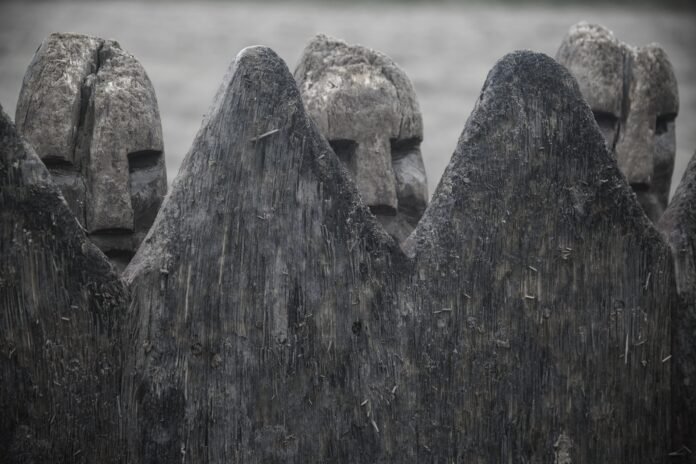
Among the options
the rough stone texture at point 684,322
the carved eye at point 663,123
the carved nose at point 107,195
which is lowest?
the rough stone texture at point 684,322

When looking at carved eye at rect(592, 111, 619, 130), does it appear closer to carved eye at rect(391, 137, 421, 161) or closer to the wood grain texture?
carved eye at rect(391, 137, 421, 161)

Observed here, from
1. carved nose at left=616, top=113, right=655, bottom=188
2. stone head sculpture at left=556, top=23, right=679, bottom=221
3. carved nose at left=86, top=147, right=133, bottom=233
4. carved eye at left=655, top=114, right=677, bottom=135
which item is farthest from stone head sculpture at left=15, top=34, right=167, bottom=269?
carved eye at left=655, top=114, right=677, bottom=135

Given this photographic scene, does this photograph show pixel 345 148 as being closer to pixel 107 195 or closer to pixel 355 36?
pixel 107 195

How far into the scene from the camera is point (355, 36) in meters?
6.51

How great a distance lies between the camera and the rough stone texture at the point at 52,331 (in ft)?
6.77

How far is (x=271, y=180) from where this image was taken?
2162 mm

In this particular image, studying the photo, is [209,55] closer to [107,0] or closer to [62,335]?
[107,0]

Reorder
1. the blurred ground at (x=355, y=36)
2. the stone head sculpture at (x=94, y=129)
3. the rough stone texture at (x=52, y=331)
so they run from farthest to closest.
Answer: the blurred ground at (x=355, y=36)
the stone head sculpture at (x=94, y=129)
the rough stone texture at (x=52, y=331)

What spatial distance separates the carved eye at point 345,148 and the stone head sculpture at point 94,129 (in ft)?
1.72

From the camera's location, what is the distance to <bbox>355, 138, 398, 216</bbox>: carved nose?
7.95ft

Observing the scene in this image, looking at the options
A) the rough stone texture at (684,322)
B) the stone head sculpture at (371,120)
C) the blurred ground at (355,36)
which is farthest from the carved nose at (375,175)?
the blurred ground at (355,36)

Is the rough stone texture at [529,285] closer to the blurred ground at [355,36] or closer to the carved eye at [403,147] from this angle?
the carved eye at [403,147]

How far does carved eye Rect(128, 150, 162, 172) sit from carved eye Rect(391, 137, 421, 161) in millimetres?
719

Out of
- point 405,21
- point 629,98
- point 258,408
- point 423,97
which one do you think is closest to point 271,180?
point 258,408
